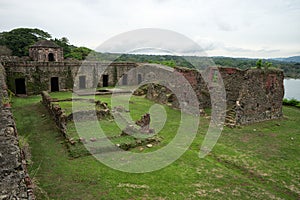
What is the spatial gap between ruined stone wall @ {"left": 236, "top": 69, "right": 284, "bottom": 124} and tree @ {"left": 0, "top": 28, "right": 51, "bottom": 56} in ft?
127

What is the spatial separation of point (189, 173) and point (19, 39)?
4490cm

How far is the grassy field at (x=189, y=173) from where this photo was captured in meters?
6.41

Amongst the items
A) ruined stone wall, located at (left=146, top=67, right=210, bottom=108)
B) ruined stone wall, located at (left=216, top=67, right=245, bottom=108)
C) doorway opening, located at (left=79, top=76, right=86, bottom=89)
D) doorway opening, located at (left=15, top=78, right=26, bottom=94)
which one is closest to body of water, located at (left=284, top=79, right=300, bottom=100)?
ruined stone wall, located at (left=216, top=67, right=245, bottom=108)

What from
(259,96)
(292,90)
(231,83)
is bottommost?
(292,90)

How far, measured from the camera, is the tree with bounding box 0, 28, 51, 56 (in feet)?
137

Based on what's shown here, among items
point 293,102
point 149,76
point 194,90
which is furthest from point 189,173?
point 149,76

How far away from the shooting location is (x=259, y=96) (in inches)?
552

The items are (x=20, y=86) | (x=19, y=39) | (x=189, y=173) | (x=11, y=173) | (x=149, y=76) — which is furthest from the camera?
(x=19, y=39)

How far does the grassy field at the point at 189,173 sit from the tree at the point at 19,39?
36.1 meters

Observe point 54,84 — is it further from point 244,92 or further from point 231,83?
point 244,92

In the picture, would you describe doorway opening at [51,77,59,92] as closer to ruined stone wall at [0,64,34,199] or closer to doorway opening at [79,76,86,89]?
doorway opening at [79,76,86,89]

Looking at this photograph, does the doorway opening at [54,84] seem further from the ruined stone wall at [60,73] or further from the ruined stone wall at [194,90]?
the ruined stone wall at [194,90]

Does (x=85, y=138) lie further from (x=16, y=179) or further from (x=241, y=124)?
(x=241, y=124)

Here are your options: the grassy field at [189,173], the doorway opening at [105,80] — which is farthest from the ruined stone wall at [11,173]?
the doorway opening at [105,80]
